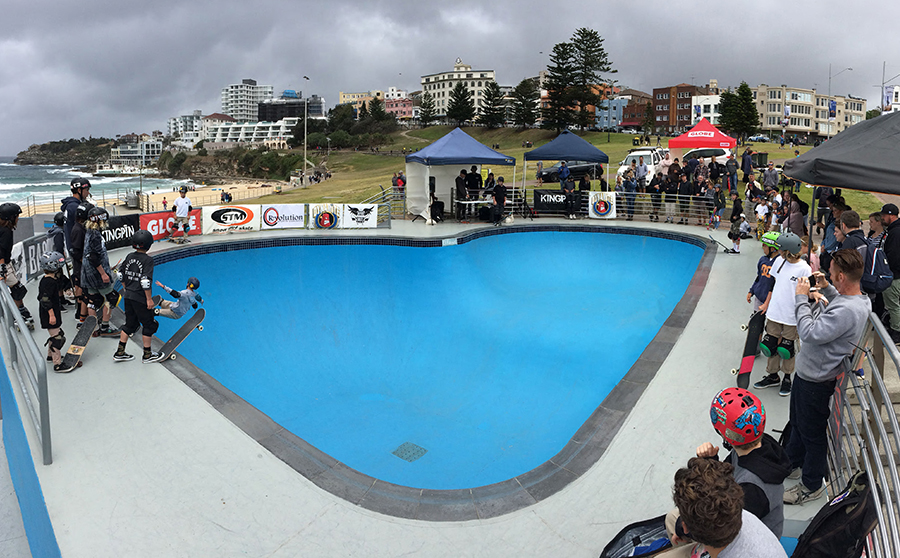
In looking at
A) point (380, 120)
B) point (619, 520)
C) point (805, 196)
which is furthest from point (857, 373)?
point (380, 120)

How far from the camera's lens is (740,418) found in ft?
9.22

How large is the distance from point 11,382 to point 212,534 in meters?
3.38

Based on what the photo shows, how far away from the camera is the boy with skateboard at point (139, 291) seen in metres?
6.68

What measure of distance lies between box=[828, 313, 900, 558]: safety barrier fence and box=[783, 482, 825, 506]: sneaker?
0.50ft

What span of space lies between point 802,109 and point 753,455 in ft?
391

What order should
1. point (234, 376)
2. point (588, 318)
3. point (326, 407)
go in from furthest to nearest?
point (588, 318)
point (234, 376)
point (326, 407)

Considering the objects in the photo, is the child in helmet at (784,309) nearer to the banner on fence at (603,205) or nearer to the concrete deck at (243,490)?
the concrete deck at (243,490)

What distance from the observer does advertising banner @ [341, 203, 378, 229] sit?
16984 mm

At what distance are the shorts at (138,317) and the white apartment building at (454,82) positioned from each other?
146203 mm

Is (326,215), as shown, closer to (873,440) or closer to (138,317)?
(138,317)

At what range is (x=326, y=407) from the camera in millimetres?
7320

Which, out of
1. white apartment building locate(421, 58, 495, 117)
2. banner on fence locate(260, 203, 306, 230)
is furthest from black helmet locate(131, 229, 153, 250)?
white apartment building locate(421, 58, 495, 117)

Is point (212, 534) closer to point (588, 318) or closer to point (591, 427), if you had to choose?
point (591, 427)

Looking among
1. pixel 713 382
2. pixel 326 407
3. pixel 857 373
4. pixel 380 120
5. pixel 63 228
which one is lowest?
pixel 326 407
